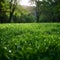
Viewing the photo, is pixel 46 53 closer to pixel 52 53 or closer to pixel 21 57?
pixel 52 53

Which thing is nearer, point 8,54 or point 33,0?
point 8,54

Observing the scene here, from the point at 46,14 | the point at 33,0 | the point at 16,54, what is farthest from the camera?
the point at 46,14

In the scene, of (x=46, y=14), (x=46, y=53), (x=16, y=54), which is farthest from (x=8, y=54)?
(x=46, y=14)

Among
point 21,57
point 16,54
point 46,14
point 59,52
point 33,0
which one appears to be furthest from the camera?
point 46,14

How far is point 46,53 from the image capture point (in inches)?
169

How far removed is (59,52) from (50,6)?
59393 mm

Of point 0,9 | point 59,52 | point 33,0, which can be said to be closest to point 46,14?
point 33,0

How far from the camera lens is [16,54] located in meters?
4.10

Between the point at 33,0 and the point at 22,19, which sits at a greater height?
the point at 33,0

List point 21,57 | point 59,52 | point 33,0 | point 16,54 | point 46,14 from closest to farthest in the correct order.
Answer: point 21,57 < point 16,54 < point 59,52 < point 33,0 < point 46,14

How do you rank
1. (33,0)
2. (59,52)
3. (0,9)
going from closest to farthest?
(59,52)
(0,9)
(33,0)

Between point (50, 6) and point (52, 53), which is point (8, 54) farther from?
point (50, 6)

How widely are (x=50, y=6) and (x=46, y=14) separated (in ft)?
9.27

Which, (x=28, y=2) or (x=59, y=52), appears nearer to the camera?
(x=59, y=52)
